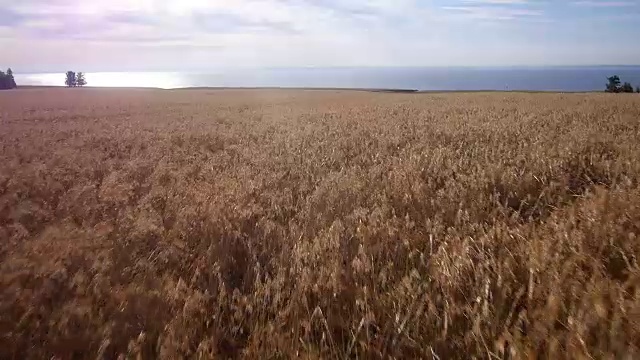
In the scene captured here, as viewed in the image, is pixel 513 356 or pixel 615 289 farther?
pixel 615 289

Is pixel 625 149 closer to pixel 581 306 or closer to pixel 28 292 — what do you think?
pixel 581 306

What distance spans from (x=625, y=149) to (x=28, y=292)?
6.16 metres

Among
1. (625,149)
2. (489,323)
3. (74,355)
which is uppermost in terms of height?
(625,149)

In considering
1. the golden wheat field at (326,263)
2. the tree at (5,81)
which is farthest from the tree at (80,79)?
the golden wheat field at (326,263)

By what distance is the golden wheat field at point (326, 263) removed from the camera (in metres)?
1.82

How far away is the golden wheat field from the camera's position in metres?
1.82

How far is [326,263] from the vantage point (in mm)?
2479

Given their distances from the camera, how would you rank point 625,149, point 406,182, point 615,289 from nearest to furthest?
1. point 615,289
2. point 406,182
3. point 625,149

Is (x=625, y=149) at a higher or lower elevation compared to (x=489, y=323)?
higher

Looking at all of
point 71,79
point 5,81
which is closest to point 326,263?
point 5,81

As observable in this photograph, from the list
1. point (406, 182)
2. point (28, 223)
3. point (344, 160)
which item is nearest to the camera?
point (28, 223)

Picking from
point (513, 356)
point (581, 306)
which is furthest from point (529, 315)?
point (513, 356)

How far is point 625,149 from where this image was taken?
5344 mm

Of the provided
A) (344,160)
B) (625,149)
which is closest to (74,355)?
(344,160)
